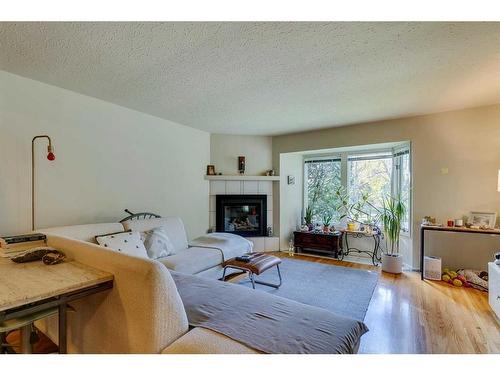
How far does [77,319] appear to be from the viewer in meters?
1.53

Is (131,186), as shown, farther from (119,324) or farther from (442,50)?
(442,50)

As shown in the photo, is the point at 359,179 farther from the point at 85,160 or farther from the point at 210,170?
the point at 85,160

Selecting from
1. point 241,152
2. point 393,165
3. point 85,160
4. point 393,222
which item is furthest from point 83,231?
point 393,165

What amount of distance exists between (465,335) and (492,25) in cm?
226

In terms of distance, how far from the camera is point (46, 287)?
1154 mm

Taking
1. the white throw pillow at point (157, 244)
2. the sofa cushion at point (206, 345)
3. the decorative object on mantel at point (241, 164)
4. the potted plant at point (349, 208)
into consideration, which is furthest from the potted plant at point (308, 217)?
the sofa cushion at point (206, 345)

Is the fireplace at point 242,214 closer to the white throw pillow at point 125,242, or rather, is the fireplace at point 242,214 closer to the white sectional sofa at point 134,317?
the white throw pillow at point 125,242

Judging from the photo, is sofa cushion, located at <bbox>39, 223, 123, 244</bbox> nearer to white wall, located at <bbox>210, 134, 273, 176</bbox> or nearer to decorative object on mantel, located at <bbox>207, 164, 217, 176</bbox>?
decorative object on mantel, located at <bbox>207, 164, 217, 176</bbox>

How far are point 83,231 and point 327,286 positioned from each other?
2776mm

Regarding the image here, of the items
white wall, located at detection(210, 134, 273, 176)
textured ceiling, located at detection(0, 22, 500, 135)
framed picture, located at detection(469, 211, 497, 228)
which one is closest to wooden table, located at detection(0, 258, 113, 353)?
textured ceiling, located at detection(0, 22, 500, 135)

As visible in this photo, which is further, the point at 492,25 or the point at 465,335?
the point at 465,335

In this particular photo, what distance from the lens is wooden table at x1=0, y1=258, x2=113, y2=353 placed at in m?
1.07

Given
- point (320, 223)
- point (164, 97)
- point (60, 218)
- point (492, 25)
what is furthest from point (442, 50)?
point (60, 218)

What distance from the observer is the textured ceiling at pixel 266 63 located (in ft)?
5.50
